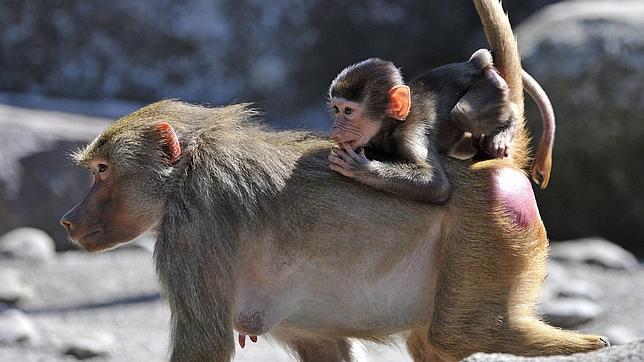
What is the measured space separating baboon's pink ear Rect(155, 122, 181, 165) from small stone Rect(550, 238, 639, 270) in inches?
157

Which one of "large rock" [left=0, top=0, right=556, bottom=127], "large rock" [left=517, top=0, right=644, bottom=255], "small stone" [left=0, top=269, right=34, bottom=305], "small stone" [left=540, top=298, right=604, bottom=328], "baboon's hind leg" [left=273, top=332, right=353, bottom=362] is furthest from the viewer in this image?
"large rock" [left=0, top=0, right=556, bottom=127]

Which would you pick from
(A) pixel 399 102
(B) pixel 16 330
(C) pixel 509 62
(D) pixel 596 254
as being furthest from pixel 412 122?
(D) pixel 596 254

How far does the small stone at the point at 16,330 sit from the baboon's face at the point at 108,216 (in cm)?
213

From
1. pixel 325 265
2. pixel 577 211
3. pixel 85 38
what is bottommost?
pixel 577 211

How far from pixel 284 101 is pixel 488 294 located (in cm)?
514

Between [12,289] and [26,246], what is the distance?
2.20 feet

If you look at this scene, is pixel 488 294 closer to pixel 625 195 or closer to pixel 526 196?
pixel 526 196

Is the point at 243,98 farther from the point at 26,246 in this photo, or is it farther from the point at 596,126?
the point at 596,126

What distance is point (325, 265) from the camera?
4270mm

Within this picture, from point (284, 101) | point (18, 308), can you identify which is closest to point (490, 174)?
point (18, 308)

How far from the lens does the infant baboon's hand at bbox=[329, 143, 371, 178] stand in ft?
13.4

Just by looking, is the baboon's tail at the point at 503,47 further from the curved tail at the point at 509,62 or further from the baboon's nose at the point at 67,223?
the baboon's nose at the point at 67,223

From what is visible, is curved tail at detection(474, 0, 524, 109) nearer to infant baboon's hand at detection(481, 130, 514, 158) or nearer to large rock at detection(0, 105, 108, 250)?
infant baboon's hand at detection(481, 130, 514, 158)

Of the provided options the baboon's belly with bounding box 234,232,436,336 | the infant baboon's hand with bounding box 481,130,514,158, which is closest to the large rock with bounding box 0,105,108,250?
the baboon's belly with bounding box 234,232,436,336
